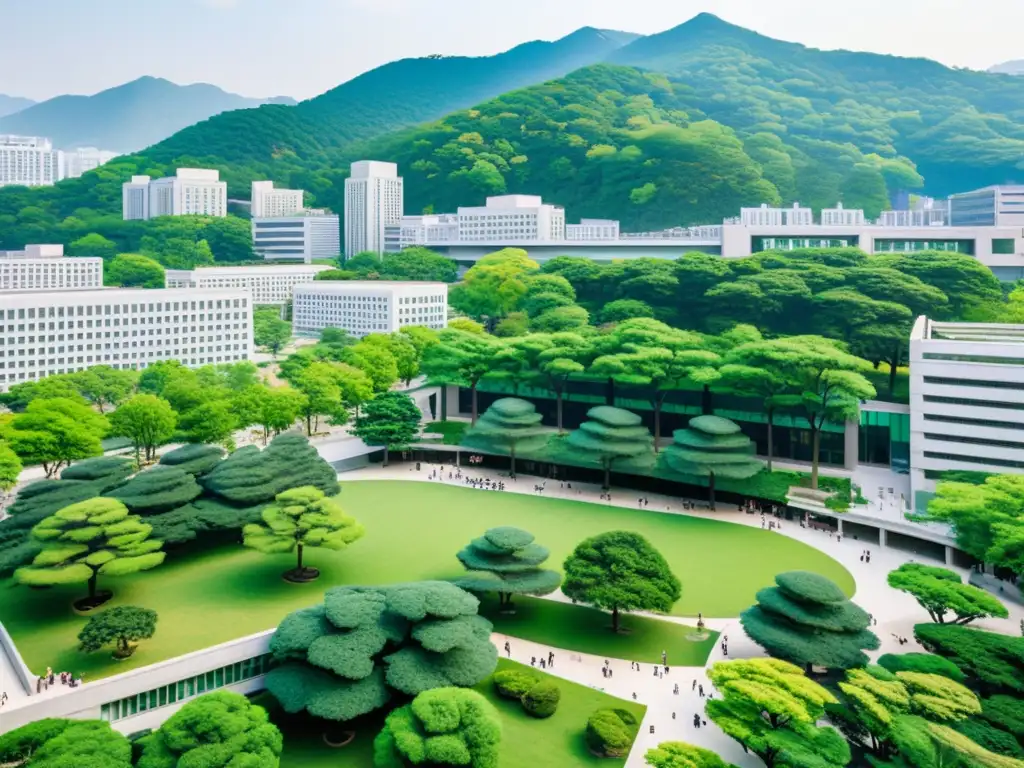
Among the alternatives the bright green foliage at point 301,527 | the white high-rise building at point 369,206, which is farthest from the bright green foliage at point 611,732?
the white high-rise building at point 369,206

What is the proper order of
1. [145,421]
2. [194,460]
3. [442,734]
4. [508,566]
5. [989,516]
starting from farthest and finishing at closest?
[145,421], [194,460], [989,516], [508,566], [442,734]

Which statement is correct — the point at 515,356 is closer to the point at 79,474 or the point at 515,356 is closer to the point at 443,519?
the point at 443,519

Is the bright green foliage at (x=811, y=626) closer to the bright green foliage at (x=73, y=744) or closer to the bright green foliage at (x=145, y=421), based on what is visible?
the bright green foliage at (x=73, y=744)

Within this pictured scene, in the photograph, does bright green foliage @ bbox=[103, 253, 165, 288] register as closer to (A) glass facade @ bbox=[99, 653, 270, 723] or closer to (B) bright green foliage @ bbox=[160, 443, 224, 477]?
(B) bright green foliage @ bbox=[160, 443, 224, 477]

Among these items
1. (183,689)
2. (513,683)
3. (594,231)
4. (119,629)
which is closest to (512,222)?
(594,231)

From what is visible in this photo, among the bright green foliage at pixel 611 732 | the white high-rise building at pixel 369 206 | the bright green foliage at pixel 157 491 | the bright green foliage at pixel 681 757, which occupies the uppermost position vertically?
the white high-rise building at pixel 369 206

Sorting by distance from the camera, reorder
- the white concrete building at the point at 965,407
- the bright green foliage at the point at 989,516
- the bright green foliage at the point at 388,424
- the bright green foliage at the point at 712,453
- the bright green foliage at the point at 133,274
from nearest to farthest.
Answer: the bright green foliage at the point at 989,516
the white concrete building at the point at 965,407
the bright green foliage at the point at 712,453
the bright green foliage at the point at 388,424
the bright green foliage at the point at 133,274

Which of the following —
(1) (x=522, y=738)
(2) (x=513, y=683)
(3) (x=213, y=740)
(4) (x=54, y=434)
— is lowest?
(1) (x=522, y=738)

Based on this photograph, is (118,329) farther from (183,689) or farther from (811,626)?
(811,626)
